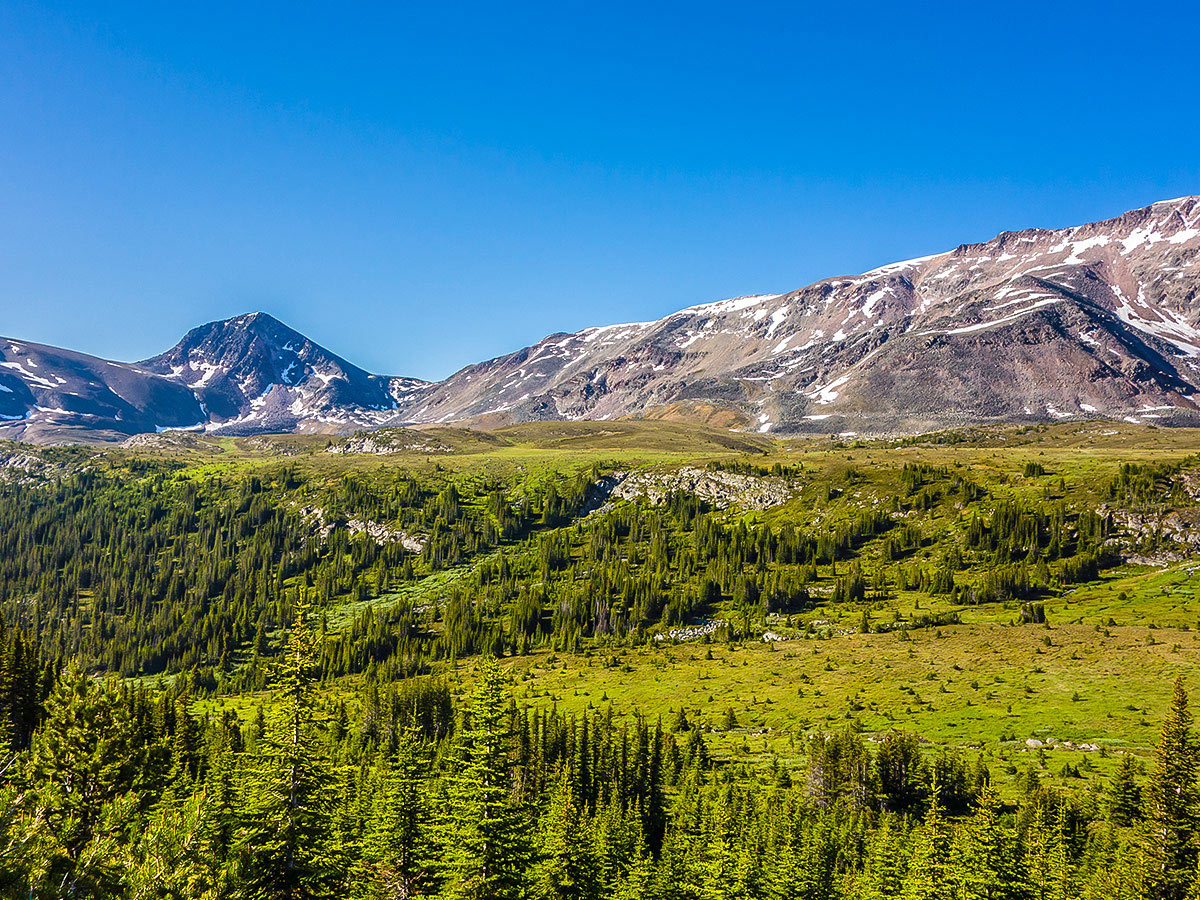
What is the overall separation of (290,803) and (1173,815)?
5513 cm

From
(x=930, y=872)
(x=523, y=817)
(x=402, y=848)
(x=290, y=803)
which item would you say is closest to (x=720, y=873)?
(x=930, y=872)

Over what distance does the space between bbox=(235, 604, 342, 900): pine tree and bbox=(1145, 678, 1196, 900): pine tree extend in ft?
166

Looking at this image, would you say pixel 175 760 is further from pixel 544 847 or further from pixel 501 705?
pixel 501 705

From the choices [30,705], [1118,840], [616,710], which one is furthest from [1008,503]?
[30,705]

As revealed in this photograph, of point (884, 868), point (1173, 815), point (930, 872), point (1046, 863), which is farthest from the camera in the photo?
point (884, 868)

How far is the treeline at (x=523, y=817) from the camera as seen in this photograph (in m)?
30.9

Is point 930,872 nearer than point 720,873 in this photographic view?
Yes

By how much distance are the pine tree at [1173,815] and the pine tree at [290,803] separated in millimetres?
50568

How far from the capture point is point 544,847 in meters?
48.7

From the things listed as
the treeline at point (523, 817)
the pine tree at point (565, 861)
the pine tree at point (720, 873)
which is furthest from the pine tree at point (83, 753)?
the pine tree at point (720, 873)

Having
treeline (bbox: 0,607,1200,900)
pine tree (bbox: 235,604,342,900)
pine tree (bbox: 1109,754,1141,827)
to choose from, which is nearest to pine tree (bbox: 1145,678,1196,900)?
treeline (bbox: 0,607,1200,900)

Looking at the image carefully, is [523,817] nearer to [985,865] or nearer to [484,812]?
[484,812]

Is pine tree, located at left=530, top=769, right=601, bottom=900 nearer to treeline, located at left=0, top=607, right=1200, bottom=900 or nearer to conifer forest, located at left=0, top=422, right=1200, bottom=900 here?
treeline, located at left=0, top=607, right=1200, bottom=900

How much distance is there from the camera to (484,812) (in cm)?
3522
